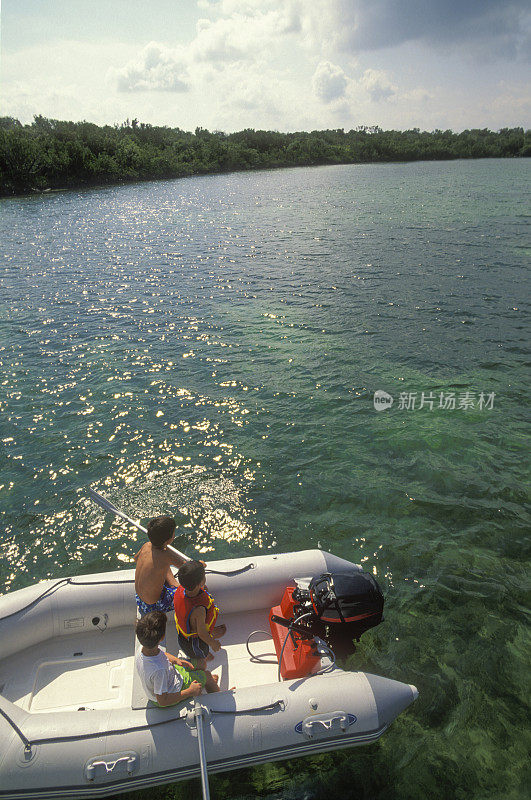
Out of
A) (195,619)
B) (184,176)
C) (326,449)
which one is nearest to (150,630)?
(195,619)

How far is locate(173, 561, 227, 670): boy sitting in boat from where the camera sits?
445 centimetres

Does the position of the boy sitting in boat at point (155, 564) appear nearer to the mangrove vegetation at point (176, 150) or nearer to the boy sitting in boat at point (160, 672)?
the boy sitting in boat at point (160, 672)

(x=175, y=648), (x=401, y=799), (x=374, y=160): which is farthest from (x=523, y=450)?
(x=374, y=160)

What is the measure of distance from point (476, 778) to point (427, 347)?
1031 cm

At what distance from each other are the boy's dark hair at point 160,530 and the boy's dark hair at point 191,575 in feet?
1.34

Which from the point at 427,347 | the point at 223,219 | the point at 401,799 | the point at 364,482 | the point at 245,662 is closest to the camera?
the point at 401,799

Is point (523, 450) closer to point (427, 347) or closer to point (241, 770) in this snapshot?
point (427, 347)

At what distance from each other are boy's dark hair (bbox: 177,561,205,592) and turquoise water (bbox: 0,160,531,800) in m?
2.07

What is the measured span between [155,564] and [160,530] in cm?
44

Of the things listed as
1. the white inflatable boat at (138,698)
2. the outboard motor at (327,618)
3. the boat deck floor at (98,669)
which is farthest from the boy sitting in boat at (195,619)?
the outboard motor at (327,618)

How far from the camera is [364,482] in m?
8.23

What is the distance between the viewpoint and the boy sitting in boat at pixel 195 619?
4449 mm

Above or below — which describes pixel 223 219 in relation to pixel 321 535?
above

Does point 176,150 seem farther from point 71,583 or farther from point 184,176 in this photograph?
point 71,583
